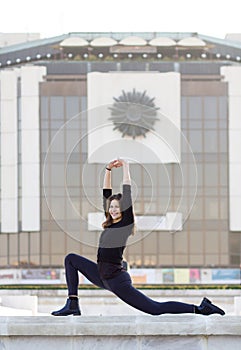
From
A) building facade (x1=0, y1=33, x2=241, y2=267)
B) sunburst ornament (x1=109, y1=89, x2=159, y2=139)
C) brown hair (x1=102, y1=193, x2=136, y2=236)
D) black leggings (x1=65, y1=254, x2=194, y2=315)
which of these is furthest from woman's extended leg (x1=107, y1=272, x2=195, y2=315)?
building facade (x1=0, y1=33, x2=241, y2=267)

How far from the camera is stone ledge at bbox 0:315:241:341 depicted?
800cm

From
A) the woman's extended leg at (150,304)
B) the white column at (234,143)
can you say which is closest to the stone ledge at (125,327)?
the woman's extended leg at (150,304)

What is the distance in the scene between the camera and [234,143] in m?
56.3

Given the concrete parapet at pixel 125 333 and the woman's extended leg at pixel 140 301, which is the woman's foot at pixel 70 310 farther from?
the concrete parapet at pixel 125 333

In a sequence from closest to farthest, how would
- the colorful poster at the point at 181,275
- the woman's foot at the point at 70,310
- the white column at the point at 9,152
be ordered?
the woman's foot at the point at 70,310 < the colorful poster at the point at 181,275 < the white column at the point at 9,152

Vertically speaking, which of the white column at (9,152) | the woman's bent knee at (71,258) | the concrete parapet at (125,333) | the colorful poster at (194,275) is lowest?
the colorful poster at (194,275)

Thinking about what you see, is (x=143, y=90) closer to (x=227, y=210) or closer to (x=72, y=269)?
(x=227, y=210)

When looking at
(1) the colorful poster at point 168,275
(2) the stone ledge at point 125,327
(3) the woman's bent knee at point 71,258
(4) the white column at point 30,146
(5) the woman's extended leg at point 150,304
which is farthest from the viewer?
(4) the white column at point 30,146

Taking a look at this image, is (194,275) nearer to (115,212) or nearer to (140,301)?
(115,212)

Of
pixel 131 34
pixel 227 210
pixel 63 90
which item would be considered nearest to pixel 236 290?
pixel 227 210

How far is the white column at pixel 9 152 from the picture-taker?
56.2 meters

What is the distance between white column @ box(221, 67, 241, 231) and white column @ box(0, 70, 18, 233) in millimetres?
10954

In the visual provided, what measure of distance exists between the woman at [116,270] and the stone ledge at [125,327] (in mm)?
579

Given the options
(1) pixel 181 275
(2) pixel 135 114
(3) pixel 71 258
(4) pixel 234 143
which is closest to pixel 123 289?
(3) pixel 71 258
